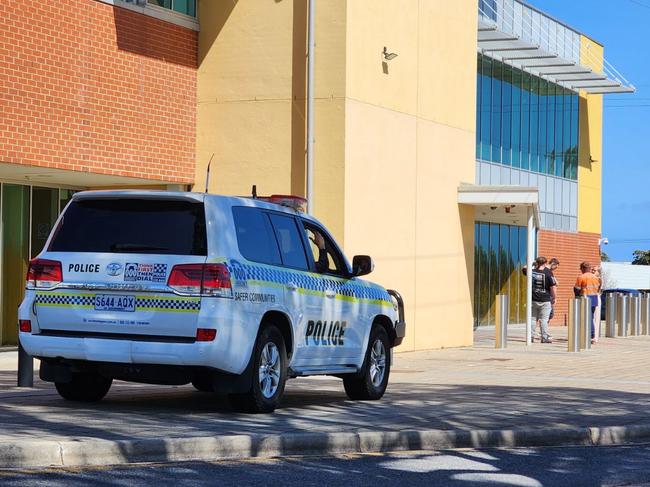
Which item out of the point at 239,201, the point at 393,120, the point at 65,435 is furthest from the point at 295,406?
the point at 393,120

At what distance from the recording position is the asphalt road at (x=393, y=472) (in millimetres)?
8328

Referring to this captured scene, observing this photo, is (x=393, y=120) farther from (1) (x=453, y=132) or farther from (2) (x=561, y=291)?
(2) (x=561, y=291)

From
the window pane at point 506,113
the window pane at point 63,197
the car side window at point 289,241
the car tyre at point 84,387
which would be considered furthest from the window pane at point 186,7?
the window pane at point 506,113

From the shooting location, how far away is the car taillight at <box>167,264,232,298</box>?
11.1 m

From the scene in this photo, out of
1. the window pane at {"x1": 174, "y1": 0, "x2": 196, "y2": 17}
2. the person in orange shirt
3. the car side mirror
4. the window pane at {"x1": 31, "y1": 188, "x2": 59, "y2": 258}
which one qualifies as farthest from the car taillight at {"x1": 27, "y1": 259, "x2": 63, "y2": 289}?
the person in orange shirt

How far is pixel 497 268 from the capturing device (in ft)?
118

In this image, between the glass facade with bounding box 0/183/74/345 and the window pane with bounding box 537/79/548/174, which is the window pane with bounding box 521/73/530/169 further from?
the glass facade with bounding box 0/183/74/345

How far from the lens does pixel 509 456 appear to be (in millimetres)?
10414

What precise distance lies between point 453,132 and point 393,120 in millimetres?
2744

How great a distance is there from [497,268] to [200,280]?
25637 millimetres

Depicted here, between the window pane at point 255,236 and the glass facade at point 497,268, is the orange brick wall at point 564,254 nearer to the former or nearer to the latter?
the glass facade at point 497,268

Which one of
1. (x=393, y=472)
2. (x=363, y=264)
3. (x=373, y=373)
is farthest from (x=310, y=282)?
(x=393, y=472)

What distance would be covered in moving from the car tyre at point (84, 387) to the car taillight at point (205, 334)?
178 centimetres

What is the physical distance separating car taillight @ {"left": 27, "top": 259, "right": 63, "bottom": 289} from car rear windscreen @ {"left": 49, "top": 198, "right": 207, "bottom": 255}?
172 millimetres
